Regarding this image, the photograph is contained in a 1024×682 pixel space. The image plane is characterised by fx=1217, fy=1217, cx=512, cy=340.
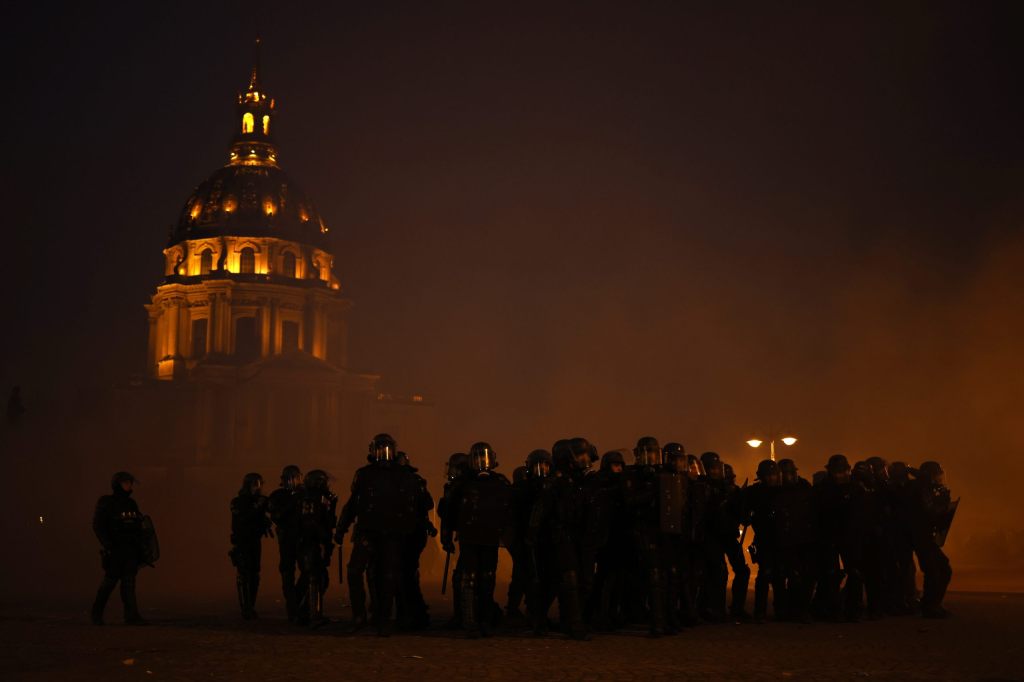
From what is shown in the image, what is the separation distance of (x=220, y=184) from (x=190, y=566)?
67.1m

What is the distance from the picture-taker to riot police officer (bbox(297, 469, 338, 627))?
17203 mm

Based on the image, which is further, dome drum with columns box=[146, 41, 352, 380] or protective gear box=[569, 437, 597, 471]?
dome drum with columns box=[146, 41, 352, 380]

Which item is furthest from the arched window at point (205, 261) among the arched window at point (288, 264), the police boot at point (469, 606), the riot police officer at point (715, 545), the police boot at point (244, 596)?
the police boot at point (469, 606)

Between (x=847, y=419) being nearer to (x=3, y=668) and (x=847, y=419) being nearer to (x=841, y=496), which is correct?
(x=841, y=496)

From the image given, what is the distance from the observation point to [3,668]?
1259 cm

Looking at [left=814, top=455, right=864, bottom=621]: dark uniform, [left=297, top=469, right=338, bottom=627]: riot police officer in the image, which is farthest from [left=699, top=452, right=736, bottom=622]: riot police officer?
[left=297, top=469, right=338, bottom=627]: riot police officer

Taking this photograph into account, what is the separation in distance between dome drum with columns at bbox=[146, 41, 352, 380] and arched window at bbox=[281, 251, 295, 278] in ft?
0.28

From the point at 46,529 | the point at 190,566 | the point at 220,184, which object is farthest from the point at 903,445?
the point at 220,184

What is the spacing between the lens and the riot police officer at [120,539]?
17.2 m

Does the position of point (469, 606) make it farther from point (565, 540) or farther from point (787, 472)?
point (787, 472)

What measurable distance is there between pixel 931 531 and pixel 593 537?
253 inches

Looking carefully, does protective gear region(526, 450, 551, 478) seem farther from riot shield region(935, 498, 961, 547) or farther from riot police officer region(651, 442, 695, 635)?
riot shield region(935, 498, 961, 547)

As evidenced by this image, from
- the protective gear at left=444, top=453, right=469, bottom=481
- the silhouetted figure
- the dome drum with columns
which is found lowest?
the protective gear at left=444, top=453, right=469, bottom=481

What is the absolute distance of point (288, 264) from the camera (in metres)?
105
